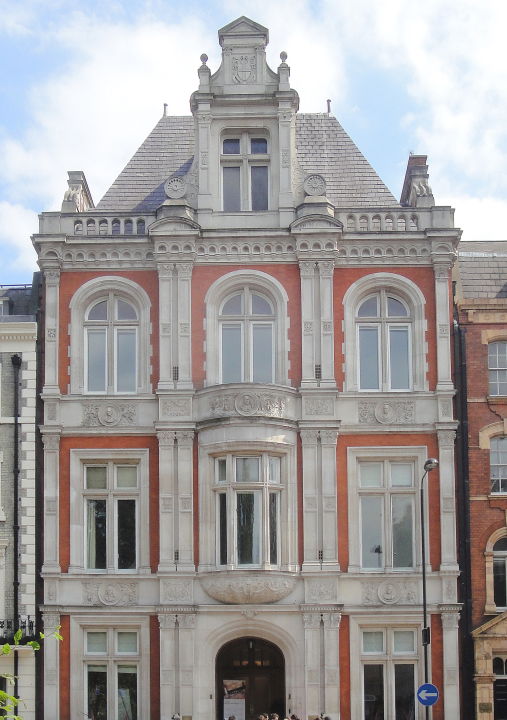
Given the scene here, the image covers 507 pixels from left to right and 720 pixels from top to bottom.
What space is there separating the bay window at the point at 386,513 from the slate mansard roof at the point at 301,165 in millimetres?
7958

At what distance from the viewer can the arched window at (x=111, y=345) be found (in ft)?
106

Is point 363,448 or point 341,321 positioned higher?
point 341,321

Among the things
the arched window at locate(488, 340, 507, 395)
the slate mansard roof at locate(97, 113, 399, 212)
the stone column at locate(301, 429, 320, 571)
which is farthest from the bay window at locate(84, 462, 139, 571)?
the arched window at locate(488, 340, 507, 395)

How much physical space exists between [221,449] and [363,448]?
3945mm

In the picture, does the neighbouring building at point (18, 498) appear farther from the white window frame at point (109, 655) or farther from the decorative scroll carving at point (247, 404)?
the decorative scroll carving at point (247, 404)

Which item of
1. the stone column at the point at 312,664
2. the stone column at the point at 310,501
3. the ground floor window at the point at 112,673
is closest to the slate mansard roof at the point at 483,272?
the stone column at the point at 310,501

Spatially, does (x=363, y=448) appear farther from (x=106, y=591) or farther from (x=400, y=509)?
(x=106, y=591)

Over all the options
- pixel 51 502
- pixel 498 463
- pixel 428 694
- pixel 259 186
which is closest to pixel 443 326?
pixel 498 463

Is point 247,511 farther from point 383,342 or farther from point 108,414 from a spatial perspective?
point 383,342

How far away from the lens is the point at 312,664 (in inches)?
1193

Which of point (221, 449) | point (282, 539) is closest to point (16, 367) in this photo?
point (221, 449)

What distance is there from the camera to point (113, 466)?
31844 mm

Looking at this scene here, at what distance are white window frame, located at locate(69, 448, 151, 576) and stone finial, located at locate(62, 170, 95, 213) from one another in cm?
733

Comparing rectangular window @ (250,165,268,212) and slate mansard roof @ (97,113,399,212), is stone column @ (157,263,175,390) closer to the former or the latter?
slate mansard roof @ (97,113,399,212)
